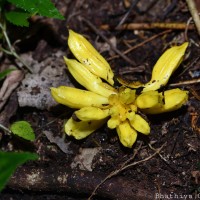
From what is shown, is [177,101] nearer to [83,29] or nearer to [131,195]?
[131,195]

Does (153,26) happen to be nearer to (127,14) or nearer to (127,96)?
(127,14)

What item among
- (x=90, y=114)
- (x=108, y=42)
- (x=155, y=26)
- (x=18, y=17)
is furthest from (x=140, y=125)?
(x=18, y=17)

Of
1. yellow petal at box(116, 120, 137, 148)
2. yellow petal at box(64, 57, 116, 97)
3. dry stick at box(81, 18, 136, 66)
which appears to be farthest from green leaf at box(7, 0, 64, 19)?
yellow petal at box(116, 120, 137, 148)

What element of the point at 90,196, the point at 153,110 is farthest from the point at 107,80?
the point at 90,196

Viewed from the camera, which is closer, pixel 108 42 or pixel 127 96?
pixel 127 96

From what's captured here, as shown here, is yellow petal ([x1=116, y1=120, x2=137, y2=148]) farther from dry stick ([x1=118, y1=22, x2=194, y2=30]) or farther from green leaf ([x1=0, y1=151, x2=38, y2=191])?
dry stick ([x1=118, y1=22, x2=194, y2=30])

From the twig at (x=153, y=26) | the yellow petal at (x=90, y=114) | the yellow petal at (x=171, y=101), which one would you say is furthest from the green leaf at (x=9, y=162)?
the twig at (x=153, y=26)
